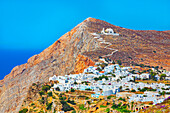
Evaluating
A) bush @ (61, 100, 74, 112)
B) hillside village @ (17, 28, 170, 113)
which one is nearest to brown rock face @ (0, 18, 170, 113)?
hillside village @ (17, 28, 170, 113)

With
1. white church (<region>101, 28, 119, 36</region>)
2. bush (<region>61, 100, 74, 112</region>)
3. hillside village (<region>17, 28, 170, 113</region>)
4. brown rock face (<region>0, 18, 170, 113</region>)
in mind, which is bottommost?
bush (<region>61, 100, 74, 112</region>)

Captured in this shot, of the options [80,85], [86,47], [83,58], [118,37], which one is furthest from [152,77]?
[118,37]

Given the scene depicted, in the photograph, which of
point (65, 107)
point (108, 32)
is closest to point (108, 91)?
point (65, 107)

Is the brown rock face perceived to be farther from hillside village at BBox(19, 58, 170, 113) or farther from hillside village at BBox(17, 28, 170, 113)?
hillside village at BBox(17, 28, 170, 113)

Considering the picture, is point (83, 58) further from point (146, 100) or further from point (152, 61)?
point (146, 100)

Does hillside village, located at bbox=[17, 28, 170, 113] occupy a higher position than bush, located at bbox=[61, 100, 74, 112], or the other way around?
hillside village, located at bbox=[17, 28, 170, 113]

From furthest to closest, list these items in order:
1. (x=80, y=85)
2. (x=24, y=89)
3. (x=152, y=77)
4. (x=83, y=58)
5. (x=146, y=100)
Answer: (x=24, y=89) < (x=83, y=58) < (x=152, y=77) < (x=80, y=85) < (x=146, y=100)
